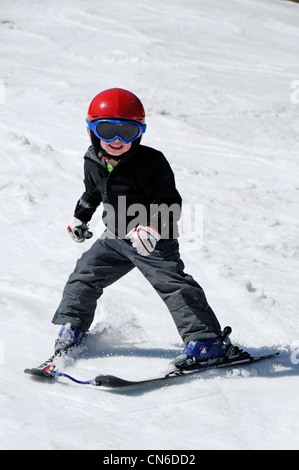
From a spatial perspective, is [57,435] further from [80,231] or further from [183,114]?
[183,114]

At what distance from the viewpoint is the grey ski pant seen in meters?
2.87

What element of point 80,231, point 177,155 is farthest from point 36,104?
point 80,231

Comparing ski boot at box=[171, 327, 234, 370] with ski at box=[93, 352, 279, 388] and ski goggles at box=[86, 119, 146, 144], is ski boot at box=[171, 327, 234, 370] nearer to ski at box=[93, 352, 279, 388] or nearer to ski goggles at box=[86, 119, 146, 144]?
ski at box=[93, 352, 279, 388]

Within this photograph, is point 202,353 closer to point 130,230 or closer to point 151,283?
point 151,283

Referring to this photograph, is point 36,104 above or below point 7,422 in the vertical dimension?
above

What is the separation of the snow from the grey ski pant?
0.73ft

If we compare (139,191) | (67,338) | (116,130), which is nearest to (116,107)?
(116,130)

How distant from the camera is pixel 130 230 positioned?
9.59ft

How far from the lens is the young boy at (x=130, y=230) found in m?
2.76

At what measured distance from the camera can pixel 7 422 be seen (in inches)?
89.2

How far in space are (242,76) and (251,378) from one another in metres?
7.67

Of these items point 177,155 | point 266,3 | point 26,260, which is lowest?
point 26,260

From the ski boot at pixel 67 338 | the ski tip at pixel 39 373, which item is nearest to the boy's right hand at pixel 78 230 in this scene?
the ski boot at pixel 67 338

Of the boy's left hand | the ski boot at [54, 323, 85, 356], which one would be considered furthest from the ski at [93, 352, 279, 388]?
the boy's left hand
